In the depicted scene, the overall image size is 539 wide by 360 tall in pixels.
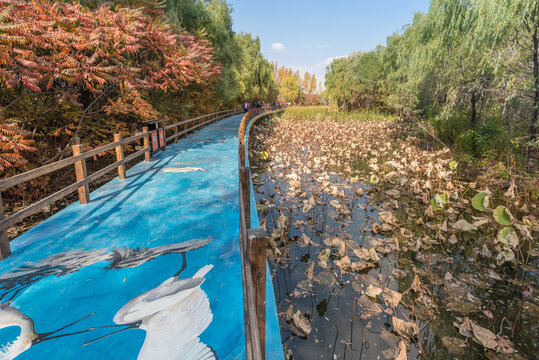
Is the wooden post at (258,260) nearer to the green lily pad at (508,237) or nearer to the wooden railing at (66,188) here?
the wooden railing at (66,188)

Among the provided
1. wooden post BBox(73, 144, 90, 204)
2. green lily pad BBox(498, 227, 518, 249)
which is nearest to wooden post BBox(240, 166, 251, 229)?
wooden post BBox(73, 144, 90, 204)

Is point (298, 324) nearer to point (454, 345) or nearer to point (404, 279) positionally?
point (454, 345)

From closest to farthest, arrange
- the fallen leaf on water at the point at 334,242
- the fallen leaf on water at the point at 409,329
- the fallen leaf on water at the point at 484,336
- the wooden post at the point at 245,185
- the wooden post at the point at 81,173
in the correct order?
the fallen leaf on water at the point at 484,336 < the fallen leaf on water at the point at 409,329 < the wooden post at the point at 245,185 < the fallen leaf on water at the point at 334,242 < the wooden post at the point at 81,173

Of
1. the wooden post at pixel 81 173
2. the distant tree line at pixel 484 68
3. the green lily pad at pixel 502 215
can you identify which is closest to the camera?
the green lily pad at pixel 502 215

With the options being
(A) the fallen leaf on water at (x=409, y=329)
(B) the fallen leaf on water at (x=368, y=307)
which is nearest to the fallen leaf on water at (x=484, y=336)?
(A) the fallen leaf on water at (x=409, y=329)

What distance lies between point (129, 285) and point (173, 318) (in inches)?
33.8

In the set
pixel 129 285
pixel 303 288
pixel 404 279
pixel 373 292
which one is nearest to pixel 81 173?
pixel 129 285

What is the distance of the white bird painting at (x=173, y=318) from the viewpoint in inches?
94.9

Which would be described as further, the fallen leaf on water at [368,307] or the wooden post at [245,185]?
the fallen leaf on water at [368,307]

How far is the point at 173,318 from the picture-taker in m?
2.79

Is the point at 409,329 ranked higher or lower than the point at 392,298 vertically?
lower

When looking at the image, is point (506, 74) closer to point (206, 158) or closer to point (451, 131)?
point (451, 131)

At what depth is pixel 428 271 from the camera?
4.86m

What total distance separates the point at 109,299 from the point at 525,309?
218 inches
